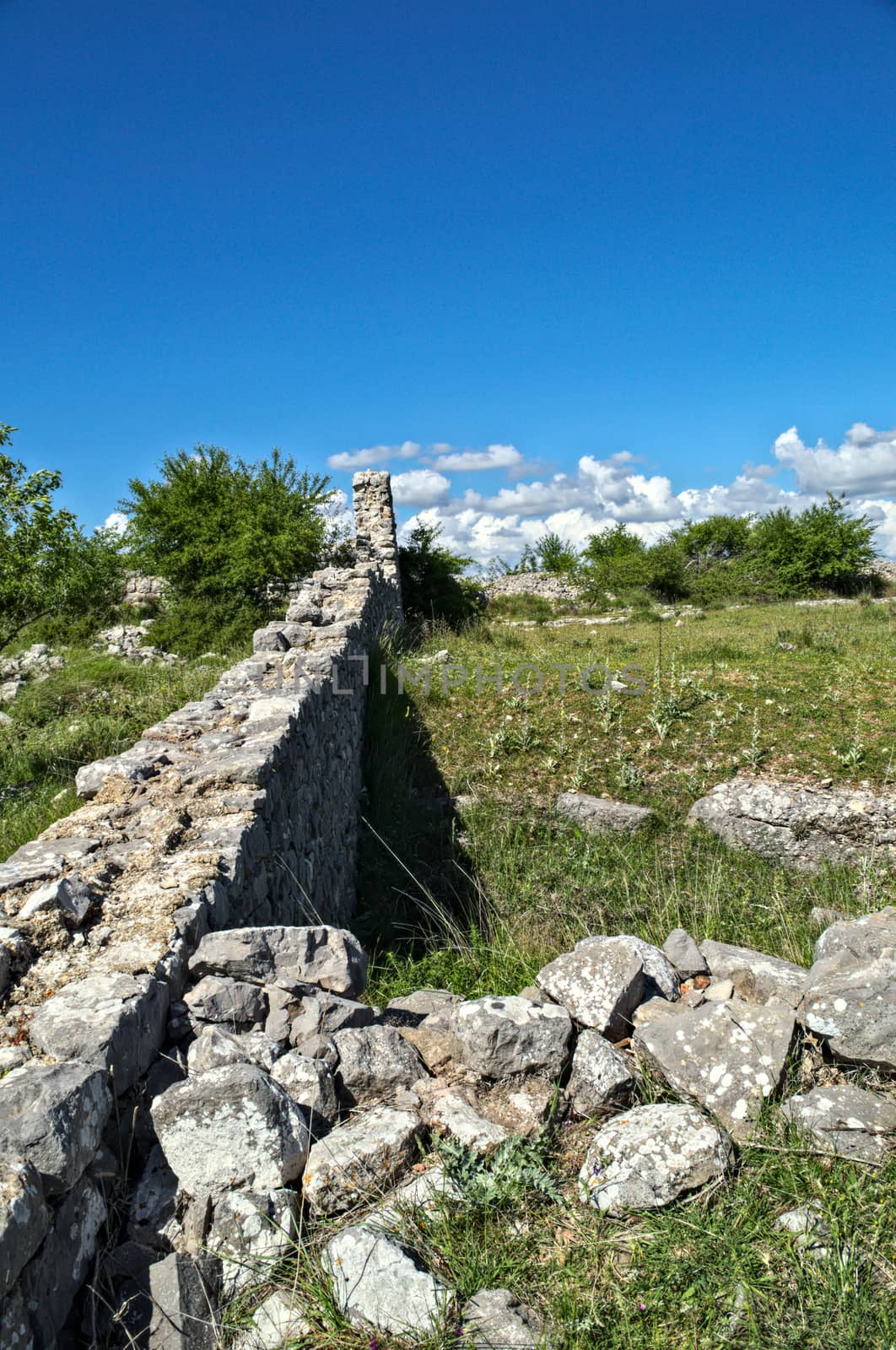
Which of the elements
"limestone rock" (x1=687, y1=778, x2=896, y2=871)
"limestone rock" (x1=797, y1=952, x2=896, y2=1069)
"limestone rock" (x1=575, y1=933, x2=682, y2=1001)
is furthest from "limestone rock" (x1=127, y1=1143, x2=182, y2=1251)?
"limestone rock" (x1=687, y1=778, x2=896, y2=871)

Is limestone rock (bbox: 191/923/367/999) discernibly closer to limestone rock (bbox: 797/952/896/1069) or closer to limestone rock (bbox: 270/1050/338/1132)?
limestone rock (bbox: 270/1050/338/1132)

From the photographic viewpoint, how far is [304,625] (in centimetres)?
885

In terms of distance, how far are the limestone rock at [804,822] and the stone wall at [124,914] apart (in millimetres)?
3282

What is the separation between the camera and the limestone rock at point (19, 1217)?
1.53 meters

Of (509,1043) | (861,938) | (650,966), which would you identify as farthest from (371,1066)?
(861,938)

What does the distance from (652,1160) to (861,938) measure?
4.95 ft

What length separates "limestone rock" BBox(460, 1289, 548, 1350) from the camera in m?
1.82

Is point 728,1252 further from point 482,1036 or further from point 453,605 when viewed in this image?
point 453,605

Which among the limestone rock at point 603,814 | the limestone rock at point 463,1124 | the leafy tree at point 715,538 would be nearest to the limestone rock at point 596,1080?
the limestone rock at point 463,1124

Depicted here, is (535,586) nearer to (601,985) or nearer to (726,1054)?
(601,985)

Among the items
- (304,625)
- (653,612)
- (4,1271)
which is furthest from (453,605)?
(4,1271)

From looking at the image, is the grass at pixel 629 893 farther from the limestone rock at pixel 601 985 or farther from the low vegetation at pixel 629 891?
the limestone rock at pixel 601 985

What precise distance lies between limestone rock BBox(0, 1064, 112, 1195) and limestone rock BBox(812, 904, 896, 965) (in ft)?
8.24

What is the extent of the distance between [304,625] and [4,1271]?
24.8ft
